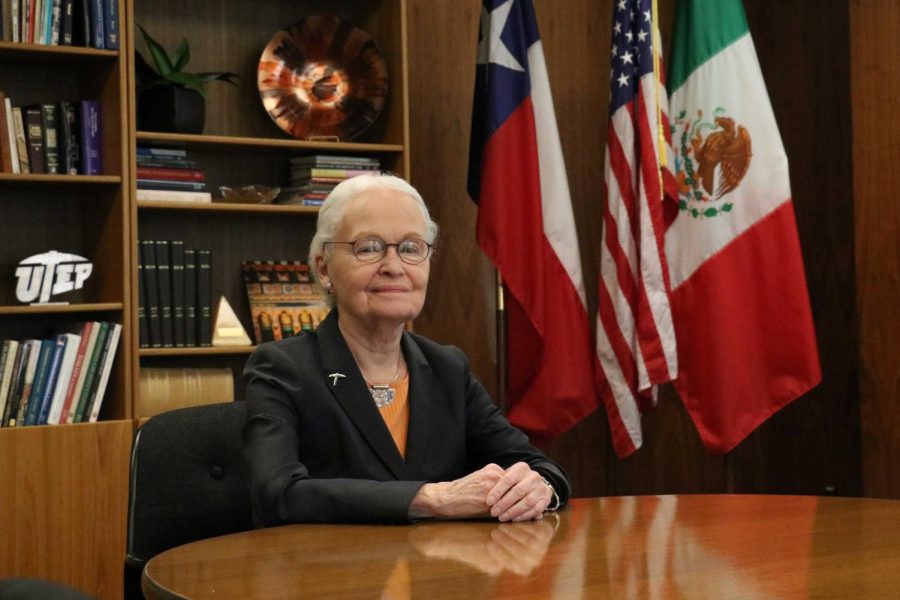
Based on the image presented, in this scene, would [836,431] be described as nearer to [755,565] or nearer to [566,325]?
[566,325]

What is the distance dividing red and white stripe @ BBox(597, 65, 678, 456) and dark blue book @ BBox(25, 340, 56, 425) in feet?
5.41

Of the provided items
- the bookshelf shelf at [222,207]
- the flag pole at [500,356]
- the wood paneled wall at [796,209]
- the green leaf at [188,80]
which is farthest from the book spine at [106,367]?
the flag pole at [500,356]

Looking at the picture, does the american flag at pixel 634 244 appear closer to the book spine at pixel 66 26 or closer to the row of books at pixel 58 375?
the row of books at pixel 58 375

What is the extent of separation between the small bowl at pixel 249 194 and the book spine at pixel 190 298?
22 centimetres

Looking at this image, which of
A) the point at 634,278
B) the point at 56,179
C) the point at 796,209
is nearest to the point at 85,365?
the point at 56,179

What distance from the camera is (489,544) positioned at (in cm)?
145

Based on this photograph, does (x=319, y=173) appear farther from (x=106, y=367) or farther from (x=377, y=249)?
(x=377, y=249)

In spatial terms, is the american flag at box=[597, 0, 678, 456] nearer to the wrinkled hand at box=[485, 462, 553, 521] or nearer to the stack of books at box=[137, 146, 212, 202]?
the stack of books at box=[137, 146, 212, 202]

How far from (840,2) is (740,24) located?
0.56m

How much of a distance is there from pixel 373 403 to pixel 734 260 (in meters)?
1.99

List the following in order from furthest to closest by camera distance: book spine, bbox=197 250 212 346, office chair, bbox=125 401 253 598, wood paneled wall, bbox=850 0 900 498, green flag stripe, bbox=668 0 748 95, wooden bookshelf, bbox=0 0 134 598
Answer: wood paneled wall, bbox=850 0 900 498 → green flag stripe, bbox=668 0 748 95 → book spine, bbox=197 250 212 346 → wooden bookshelf, bbox=0 0 134 598 → office chair, bbox=125 401 253 598

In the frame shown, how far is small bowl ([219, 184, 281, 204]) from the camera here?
357 cm

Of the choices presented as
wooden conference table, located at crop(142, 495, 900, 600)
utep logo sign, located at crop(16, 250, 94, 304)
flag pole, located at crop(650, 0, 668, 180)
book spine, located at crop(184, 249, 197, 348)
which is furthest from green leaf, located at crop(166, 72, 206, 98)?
wooden conference table, located at crop(142, 495, 900, 600)

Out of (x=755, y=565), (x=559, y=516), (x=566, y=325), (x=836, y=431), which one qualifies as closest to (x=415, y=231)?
(x=559, y=516)
